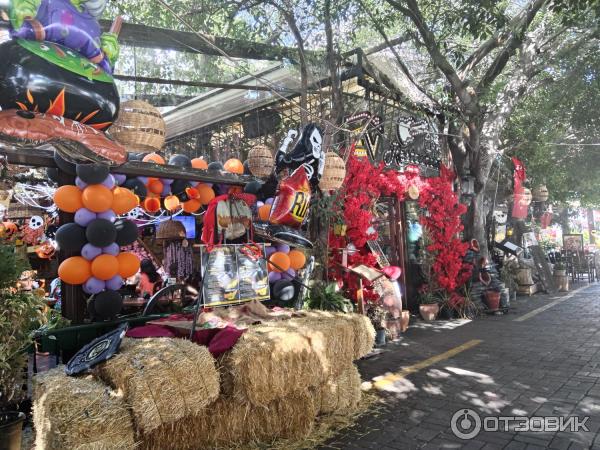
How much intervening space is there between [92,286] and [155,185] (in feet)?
6.85

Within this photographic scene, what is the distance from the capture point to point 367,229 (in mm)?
8648

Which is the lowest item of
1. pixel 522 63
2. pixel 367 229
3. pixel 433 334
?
pixel 433 334

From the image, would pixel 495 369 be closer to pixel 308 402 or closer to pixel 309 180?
pixel 308 402

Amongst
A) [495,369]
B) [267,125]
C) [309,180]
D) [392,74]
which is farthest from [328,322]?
[392,74]

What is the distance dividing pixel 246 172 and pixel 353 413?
4789 mm

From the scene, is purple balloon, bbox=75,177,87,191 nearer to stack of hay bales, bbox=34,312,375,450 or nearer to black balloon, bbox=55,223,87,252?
black balloon, bbox=55,223,87,252

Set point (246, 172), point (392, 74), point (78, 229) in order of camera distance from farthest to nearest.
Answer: point (392, 74) → point (246, 172) → point (78, 229)

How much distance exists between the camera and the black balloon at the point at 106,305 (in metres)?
5.69

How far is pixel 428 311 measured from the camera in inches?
395

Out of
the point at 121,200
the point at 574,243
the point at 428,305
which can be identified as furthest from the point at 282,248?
the point at 574,243

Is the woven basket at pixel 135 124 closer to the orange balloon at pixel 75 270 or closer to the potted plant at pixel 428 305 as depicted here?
the orange balloon at pixel 75 270

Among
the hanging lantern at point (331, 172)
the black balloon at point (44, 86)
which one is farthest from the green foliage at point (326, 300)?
the black balloon at point (44, 86)

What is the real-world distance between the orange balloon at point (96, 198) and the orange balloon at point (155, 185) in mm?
1373

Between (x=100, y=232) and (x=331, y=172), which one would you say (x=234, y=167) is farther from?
(x=100, y=232)
